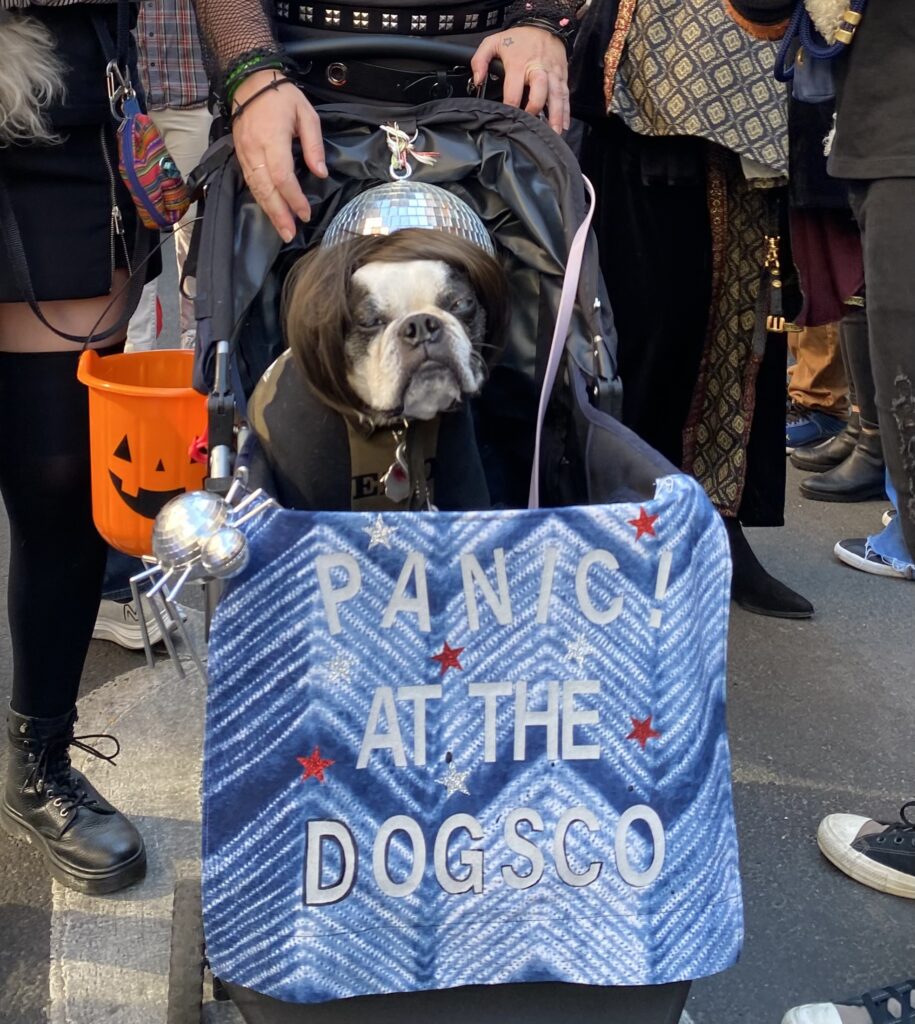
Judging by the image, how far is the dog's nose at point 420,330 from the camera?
1684 millimetres

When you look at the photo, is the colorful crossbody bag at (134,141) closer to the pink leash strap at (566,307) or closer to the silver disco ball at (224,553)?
the pink leash strap at (566,307)

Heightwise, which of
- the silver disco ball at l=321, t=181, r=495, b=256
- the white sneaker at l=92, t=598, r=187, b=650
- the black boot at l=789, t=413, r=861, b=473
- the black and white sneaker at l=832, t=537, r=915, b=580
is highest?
the silver disco ball at l=321, t=181, r=495, b=256

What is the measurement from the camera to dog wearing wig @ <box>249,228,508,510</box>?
170 cm

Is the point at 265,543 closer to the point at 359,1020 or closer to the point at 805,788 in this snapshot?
the point at 359,1020

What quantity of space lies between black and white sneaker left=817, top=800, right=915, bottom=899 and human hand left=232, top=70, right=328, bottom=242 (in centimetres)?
150

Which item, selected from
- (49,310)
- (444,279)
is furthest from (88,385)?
(444,279)

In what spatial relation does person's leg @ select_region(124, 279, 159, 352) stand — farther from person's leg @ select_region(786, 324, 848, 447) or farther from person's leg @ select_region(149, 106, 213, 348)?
person's leg @ select_region(786, 324, 848, 447)

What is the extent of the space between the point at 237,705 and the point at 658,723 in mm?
456

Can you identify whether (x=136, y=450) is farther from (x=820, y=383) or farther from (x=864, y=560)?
(x=820, y=383)

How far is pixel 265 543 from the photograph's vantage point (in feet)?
4.03

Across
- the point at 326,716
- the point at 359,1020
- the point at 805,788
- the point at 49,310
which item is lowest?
the point at 805,788

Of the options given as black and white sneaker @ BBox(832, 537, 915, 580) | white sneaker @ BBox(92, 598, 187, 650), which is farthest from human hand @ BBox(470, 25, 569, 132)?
black and white sneaker @ BBox(832, 537, 915, 580)

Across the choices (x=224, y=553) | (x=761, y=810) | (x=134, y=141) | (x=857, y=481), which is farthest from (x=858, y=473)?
(x=224, y=553)

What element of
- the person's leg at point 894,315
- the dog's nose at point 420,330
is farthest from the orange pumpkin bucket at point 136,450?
the person's leg at point 894,315
